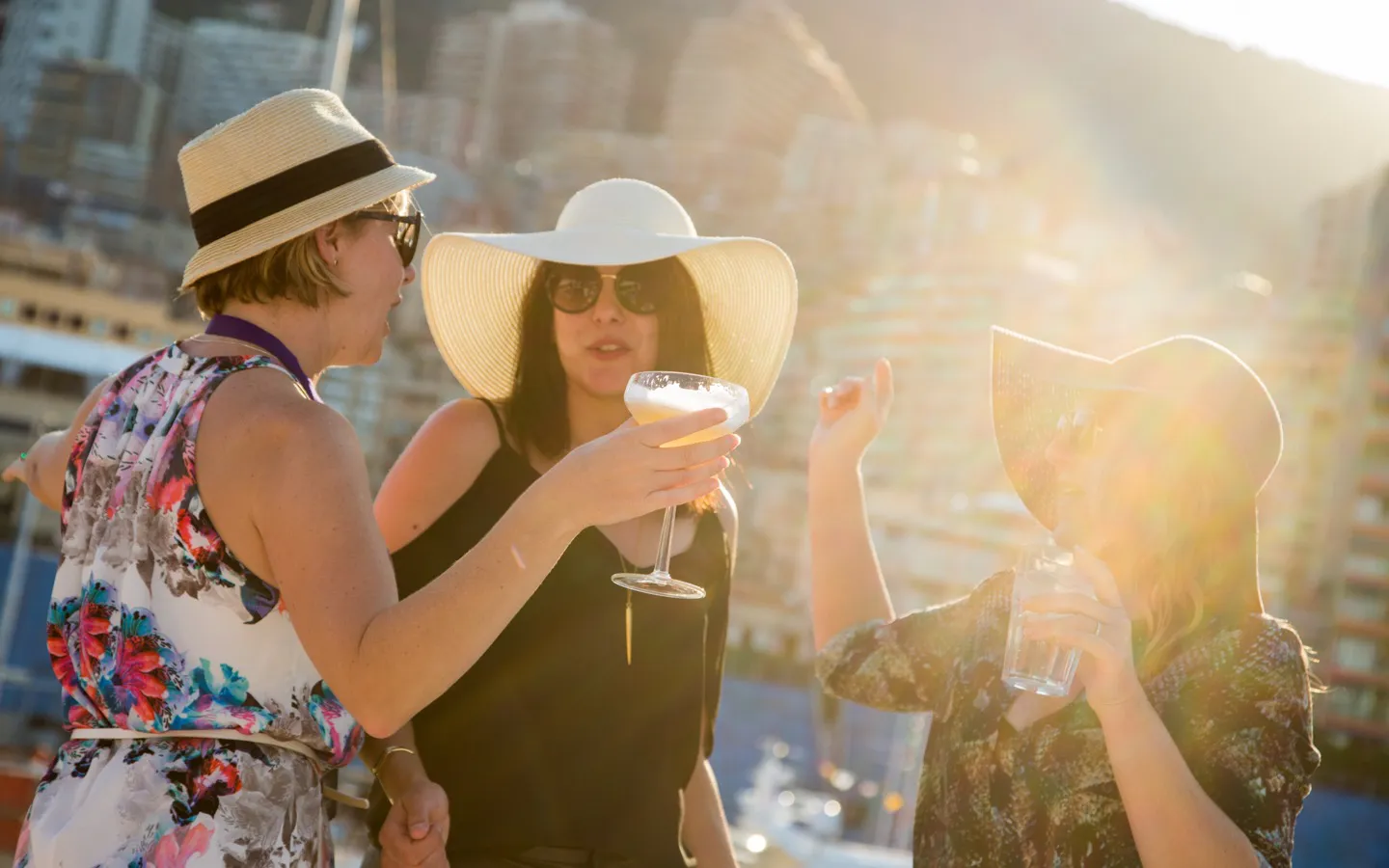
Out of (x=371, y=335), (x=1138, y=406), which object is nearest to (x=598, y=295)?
(x=371, y=335)

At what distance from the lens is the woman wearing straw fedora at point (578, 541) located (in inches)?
73.5

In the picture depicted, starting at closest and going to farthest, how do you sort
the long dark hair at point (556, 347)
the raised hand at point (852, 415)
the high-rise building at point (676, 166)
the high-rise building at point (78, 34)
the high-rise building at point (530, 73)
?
the raised hand at point (852, 415) → the long dark hair at point (556, 347) → the high-rise building at point (676, 166) → the high-rise building at point (78, 34) → the high-rise building at point (530, 73)

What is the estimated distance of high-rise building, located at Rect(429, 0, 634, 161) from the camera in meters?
99.8

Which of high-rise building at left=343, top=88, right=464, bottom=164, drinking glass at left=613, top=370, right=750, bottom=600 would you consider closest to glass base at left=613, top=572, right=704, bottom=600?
drinking glass at left=613, top=370, right=750, bottom=600

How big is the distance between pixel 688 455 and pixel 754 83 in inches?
4181

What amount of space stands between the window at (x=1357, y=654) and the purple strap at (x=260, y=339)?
2045 inches

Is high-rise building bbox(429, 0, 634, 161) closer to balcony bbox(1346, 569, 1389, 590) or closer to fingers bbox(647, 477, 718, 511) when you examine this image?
balcony bbox(1346, 569, 1389, 590)

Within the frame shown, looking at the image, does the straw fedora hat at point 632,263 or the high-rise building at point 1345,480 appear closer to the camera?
the straw fedora hat at point 632,263

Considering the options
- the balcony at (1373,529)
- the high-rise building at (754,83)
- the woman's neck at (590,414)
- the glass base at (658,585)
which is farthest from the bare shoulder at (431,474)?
the high-rise building at (754,83)

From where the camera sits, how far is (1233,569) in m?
1.56

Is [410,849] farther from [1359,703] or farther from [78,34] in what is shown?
[78,34]

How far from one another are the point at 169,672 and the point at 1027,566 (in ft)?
2.92

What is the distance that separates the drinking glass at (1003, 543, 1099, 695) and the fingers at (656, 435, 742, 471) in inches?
15.4

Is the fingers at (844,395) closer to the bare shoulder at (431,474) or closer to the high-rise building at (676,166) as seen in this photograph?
the bare shoulder at (431,474)
